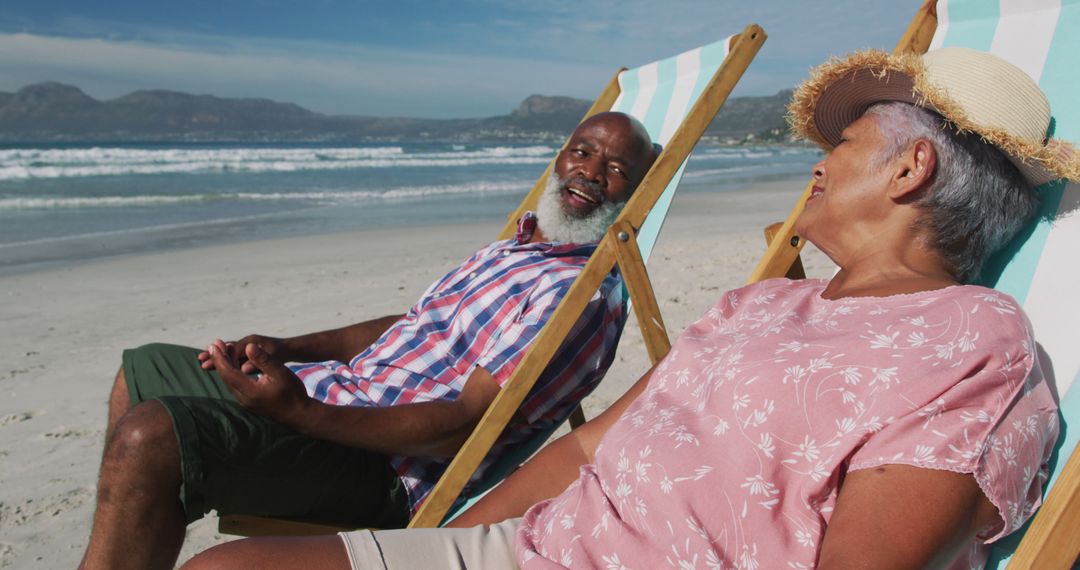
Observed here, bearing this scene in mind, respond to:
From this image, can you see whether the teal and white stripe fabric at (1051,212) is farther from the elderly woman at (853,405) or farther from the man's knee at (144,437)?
the man's knee at (144,437)

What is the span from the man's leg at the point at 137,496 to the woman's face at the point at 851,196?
1448 millimetres

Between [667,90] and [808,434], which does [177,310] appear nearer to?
[667,90]

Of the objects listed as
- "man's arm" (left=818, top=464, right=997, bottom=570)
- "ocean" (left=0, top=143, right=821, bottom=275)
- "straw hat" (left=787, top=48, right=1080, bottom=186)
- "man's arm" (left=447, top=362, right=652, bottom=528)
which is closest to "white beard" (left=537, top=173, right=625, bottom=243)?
"man's arm" (left=447, top=362, right=652, bottom=528)

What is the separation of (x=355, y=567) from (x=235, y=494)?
66 centimetres

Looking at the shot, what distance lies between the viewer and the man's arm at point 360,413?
2.03 metres

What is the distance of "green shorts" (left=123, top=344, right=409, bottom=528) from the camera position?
1928mm

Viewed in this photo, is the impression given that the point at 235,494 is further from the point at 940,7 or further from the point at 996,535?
the point at 940,7

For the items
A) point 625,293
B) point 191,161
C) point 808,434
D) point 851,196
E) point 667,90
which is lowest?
point 191,161

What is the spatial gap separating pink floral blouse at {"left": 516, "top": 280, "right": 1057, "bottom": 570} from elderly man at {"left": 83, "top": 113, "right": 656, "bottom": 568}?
72 centimetres

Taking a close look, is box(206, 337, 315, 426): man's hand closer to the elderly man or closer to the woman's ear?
the elderly man

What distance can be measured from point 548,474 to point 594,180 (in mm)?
1374

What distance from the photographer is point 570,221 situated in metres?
2.94

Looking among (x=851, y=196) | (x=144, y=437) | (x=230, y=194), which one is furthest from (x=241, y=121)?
(x=851, y=196)

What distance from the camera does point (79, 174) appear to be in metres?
19.3
